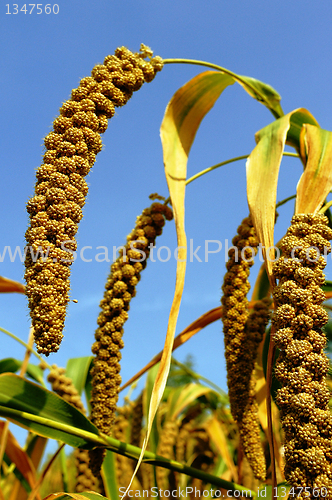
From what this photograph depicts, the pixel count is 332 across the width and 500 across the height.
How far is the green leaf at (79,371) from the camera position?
2.62 meters

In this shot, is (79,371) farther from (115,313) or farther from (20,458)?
(115,313)

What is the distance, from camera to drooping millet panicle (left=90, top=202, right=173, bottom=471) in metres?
1.59

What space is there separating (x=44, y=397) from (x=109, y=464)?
2.89 ft

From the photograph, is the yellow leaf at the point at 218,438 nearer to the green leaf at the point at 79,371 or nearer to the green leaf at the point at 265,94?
the green leaf at the point at 79,371

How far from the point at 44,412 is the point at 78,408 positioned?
490 millimetres

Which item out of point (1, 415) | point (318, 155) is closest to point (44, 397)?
point (1, 415)

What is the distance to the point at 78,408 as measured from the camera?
208 cm

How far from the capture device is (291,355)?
1.15 metres

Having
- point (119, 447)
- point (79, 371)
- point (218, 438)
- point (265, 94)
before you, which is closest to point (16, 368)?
point (79, 371)

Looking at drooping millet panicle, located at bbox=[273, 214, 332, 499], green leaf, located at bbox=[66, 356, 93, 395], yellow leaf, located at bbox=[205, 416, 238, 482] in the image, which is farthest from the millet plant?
yellow leaf, located at bbox=[205, 416, 238, 482]

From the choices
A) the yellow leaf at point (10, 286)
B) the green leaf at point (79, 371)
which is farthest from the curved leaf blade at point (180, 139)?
the green leaf at point (79, 371)

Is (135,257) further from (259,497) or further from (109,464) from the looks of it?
(109,464)

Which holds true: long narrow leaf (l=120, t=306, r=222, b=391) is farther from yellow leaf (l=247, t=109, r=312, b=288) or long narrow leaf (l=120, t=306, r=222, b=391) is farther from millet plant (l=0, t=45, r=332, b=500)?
yellow leaf (l=247, t=109, r=312, b=288)

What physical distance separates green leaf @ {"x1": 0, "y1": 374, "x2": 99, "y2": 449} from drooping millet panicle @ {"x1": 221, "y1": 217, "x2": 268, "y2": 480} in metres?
0.52
